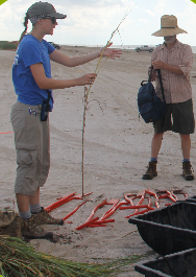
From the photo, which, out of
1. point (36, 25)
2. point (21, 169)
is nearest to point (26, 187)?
point (21, 169)

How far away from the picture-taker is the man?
4566 millimetres

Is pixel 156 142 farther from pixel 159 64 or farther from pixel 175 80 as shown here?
pixel 159 64

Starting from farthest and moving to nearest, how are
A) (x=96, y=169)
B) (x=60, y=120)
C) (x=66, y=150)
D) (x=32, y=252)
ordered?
(x=60, y=120) < (x=66, y=150) < (x=96, y=169) < (x=32, y=252)

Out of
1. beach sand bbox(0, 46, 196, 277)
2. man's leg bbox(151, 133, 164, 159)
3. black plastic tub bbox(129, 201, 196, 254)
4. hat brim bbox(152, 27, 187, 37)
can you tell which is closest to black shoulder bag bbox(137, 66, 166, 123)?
man's leg bbox(151, 133, 164, 159)

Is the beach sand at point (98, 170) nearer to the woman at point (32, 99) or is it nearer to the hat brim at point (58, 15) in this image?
the woman at point (32, 99)

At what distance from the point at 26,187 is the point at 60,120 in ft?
18.5

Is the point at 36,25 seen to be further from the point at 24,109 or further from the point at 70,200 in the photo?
the point at 70,200

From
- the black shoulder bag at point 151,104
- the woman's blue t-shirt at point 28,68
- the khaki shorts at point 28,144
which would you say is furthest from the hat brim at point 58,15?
the black shoulder bag at point 151,104

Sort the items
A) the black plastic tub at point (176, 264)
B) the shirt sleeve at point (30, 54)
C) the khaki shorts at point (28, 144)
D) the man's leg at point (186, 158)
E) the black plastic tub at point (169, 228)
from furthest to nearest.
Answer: the man's leg at point (186, 158), the khaki shorts at point (28, 144), the shirt sleeve at point (30, 54), the black plastic tub at point (169, 228), the black plastic tub at point (176, 264)

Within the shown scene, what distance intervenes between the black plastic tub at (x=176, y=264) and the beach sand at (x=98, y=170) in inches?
14.9

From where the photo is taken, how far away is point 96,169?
5379 mm

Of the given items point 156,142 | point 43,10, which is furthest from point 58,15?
point 156,142

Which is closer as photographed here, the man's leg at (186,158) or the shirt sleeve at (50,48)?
the shirt sleeve at (50,48)

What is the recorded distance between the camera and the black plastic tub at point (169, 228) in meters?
2.65
